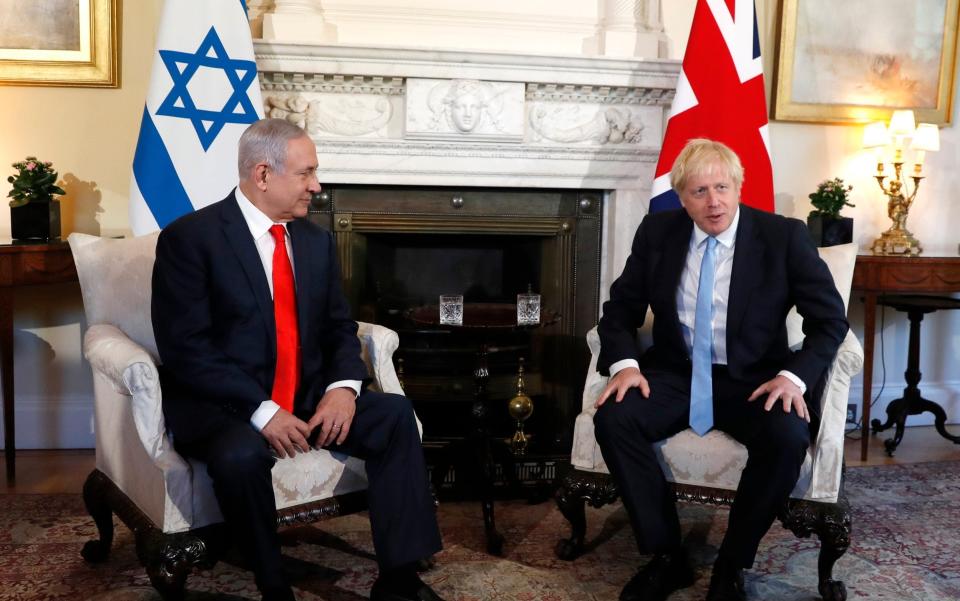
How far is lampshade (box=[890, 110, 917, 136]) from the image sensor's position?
13.3 feet

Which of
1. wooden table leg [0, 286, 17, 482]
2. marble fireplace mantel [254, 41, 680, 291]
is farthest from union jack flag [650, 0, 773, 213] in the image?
wooden table leg [0, 286, 17, 482]

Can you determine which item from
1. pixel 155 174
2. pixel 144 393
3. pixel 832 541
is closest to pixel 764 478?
pixel 832 541

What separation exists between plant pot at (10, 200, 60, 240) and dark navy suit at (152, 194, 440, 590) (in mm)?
1490

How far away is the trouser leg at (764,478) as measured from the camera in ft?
7.69

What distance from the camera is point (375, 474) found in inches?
92.1

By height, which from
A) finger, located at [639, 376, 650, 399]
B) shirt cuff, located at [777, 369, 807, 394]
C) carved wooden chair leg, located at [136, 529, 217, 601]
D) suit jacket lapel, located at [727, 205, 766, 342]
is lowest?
carved wooden chair leg, located at [136, 529, 217, 601]

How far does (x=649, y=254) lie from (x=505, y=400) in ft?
4.97

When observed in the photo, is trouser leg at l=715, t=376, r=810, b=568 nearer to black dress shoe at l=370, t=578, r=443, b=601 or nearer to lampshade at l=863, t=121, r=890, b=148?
black dress shoe at l=370, t=578, r=443, b=601

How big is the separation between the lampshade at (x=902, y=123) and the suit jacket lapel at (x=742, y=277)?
6.25 ft

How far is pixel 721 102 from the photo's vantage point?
11.7 feet

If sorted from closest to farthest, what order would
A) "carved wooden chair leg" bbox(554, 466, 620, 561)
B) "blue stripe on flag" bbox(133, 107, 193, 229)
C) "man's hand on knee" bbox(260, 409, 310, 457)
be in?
1. "man's hand on knee" bbox(260, 409, 310, 457)
2. "carved wooden chair leg" bbox(554, 466, 620, 561)
3. "blue stripe on flag" bbox(133, 107, 193, 229)

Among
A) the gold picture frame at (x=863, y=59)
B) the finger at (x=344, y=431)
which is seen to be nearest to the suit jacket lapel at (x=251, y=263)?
the finger at (x=344, y=431)

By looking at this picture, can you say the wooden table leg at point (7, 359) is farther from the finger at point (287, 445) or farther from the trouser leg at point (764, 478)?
the trouser leg at point (764, 478)

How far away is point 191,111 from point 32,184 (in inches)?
30.1
